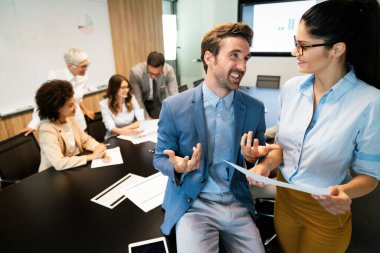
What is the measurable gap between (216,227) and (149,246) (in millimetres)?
352

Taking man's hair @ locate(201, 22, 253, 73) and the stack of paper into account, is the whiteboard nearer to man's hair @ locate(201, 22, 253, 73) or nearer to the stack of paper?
the stack of paper

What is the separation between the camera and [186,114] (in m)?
1.32

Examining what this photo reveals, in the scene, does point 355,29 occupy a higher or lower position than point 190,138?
higher

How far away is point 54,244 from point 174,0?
632 cm

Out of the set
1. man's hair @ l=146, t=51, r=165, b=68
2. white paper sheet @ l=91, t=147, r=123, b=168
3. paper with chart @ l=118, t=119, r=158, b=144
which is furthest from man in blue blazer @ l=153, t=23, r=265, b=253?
man's hair @ l=146, t=51, r=165, b=68

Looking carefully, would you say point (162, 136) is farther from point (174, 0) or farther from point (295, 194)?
point (174, 0)

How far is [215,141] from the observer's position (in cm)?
136

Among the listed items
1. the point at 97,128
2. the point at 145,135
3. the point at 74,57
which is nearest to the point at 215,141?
the point at 145,135

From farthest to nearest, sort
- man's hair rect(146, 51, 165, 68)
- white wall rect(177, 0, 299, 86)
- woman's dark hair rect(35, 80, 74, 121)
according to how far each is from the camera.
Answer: white wall rect(177, 0, 299, 86), man's hair rect(146, 51, 165, 68), woman's dark hair rect(35, 80, 74, 121)

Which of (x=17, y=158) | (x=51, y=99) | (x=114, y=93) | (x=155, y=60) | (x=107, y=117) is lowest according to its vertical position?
(x=17, y=158)

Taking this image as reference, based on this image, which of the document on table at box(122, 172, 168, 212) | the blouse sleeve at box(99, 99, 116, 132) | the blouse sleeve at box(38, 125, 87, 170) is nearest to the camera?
the document on table at box(122, 172, 168, 212)

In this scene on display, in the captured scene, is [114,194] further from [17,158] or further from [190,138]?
[17,158]

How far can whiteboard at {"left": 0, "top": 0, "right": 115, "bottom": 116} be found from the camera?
293cm

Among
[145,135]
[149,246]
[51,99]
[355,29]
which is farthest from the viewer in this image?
[145,135]
